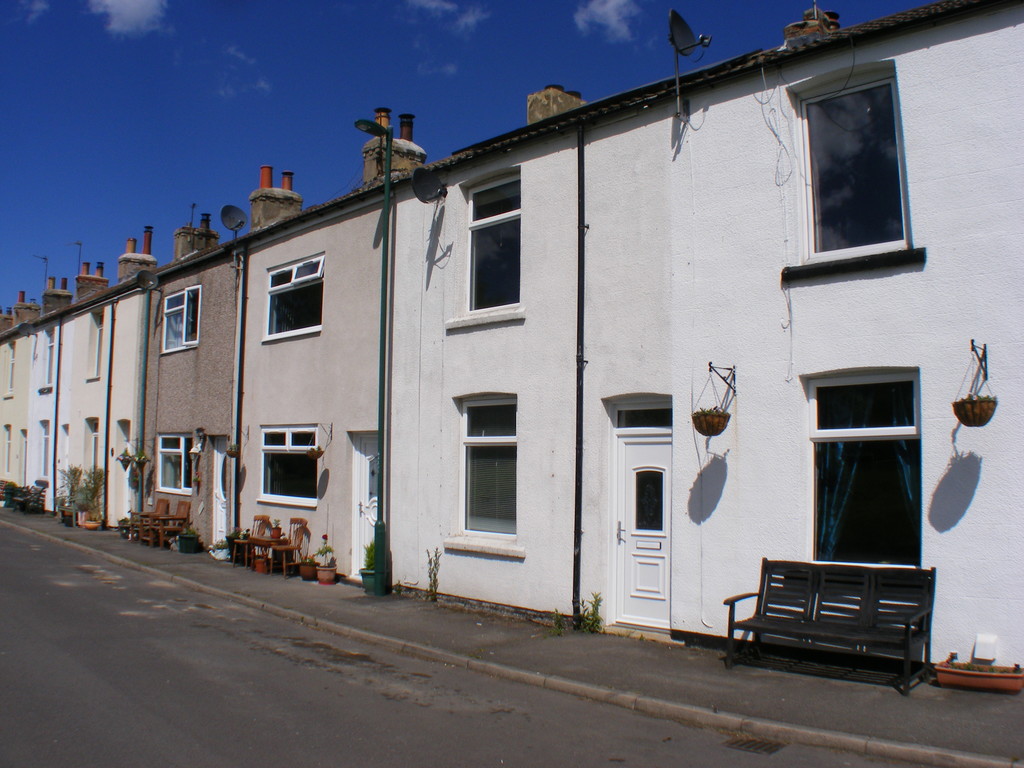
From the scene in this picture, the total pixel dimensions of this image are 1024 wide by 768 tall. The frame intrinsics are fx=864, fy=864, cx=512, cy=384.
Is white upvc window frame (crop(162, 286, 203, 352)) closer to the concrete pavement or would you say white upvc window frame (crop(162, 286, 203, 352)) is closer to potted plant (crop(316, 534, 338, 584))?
potted plant (crop(316, 534, 338, 584))

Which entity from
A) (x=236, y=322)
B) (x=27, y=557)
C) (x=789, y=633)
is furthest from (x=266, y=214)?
(x=789, y=633)

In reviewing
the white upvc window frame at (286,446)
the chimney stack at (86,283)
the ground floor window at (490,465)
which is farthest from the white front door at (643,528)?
the chimney stack at (86,283)

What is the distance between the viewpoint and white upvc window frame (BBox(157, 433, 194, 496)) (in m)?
18.9

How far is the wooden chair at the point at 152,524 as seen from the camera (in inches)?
733

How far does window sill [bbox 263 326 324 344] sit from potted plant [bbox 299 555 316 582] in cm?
379

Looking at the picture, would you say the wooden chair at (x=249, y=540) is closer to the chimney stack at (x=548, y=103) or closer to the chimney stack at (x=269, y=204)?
the chimney stack at (x=269, y=204)

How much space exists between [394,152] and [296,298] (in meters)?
3.14

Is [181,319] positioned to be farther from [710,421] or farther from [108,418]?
[710,421]

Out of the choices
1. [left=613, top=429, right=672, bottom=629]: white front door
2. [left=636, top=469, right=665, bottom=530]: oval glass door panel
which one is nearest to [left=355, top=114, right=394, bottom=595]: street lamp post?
[left=613, top=429, right=672, bottom=629]: white front door

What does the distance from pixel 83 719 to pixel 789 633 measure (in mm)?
5589

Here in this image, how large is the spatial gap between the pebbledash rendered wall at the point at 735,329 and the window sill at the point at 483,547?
0.12ft

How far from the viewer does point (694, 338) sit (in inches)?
355

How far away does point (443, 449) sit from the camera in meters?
11.9

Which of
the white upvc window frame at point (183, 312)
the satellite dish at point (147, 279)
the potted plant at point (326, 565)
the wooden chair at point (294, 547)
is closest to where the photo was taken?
the potted plant at point (326, 565)
